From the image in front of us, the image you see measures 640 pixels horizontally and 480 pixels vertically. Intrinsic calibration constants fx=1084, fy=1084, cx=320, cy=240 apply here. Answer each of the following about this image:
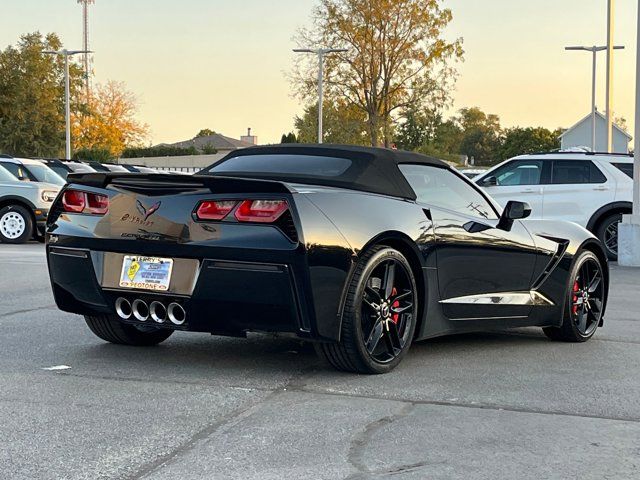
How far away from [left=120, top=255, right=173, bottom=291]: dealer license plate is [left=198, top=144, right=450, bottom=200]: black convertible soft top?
0.95m

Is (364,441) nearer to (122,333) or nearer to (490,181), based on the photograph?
(122,333)

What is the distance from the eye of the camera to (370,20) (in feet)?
182

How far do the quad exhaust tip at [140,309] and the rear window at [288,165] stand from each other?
1.21 meters

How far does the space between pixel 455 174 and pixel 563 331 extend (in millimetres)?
1444

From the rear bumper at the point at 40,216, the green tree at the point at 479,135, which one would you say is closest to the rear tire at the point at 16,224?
the rear bumper at the point at 40,216

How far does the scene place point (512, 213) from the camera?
23.4 ft

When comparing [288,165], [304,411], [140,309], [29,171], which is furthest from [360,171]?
[29,171]

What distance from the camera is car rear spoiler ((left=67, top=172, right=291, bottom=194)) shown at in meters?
5.72

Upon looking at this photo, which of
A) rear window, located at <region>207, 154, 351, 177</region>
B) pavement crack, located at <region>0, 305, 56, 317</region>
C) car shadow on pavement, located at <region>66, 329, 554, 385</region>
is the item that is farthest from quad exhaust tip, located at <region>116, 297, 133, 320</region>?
pavement crack, located at <region>0, 305, 56, 317</region>

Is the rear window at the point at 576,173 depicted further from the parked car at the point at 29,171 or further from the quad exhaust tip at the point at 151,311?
the quad exhaust tip at the point at 151,311

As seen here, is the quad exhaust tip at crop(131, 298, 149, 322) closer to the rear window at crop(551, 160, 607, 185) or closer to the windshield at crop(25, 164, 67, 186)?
the rear window at crop(551, 160, 607, 185)

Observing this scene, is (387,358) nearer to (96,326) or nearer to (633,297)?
(96,326)

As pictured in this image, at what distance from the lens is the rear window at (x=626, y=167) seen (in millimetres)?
17719

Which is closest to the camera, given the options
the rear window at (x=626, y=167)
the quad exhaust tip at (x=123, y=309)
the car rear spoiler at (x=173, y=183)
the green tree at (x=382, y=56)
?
the car rear spoiler at (x=173, y=183)
